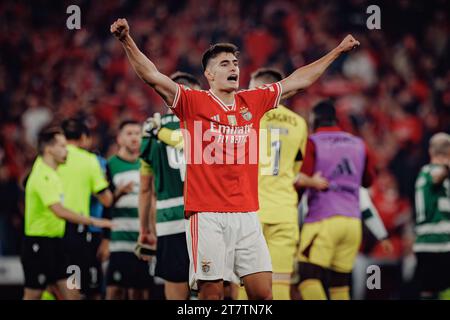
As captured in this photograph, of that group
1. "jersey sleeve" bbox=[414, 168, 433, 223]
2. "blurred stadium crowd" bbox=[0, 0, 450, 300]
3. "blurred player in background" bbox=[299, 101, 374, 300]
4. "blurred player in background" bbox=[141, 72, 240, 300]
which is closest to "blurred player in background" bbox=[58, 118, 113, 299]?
"blurred player in background" bbox=[141, 72, 240, 300]

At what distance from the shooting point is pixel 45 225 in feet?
27.9

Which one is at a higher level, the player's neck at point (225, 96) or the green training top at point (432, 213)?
the player's neck at point (225, 96)

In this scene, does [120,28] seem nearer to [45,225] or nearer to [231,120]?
[231,120]

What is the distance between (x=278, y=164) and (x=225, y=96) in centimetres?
165

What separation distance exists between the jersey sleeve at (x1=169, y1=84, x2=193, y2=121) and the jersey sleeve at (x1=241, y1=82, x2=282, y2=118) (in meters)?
0.43

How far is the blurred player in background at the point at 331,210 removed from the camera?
8.30 metres

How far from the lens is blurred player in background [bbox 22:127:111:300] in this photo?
27.5 ft

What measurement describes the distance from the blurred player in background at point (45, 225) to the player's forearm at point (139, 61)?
2.87 m

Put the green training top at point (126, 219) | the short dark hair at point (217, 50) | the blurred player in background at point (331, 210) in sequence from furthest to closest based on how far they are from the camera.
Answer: the green training top at point (126, 219) < the blurred player in background at point (331, 210) < the short dark hair at point (217, 50)

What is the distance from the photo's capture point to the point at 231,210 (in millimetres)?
5992

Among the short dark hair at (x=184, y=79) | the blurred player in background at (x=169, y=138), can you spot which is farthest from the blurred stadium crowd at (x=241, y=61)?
the short dark hair at (x=184, y=79)

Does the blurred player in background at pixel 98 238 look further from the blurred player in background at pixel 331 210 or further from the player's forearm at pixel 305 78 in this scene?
the player's forearm at pixel 305 78
